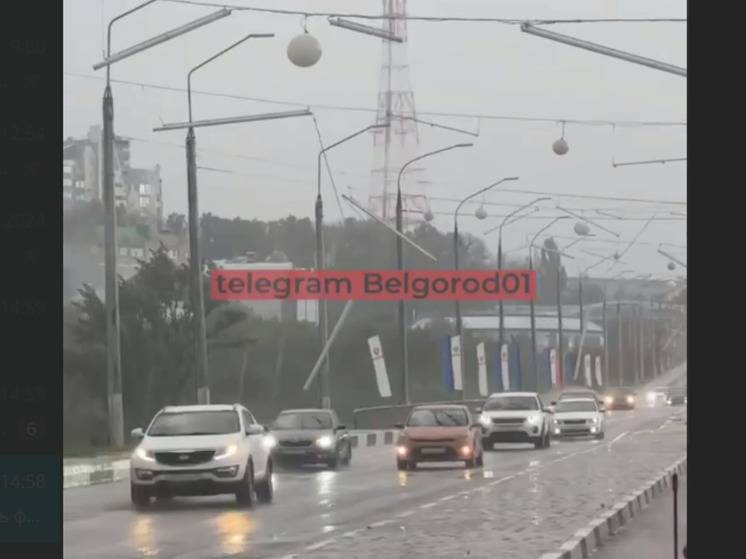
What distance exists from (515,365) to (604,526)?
14.2 m

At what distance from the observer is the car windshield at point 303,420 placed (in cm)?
3014

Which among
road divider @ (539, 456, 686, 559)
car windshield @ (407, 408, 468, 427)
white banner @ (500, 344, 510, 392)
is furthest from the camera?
car windshield @ (407, 408, 468, 427)

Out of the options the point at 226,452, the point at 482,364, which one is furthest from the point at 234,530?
the point at 482,364

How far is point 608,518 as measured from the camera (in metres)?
15.7

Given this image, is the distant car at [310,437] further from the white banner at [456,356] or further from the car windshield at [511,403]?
the car windshield at [511,403]

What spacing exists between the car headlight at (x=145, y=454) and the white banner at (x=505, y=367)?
255 inches

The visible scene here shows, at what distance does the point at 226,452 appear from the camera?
20.8 metres

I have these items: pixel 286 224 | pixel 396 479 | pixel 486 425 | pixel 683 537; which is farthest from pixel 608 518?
pixel 286 224

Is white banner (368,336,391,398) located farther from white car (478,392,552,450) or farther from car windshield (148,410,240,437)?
car windshield (148,410,240,437)

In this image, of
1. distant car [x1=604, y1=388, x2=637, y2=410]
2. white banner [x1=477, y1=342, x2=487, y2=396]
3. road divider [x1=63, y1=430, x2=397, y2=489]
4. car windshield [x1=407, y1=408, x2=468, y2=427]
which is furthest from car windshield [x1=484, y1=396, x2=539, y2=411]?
road divider [x1=63, y1=430, x2=397, y2=489]

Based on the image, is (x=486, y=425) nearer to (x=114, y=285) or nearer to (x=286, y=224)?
(x=114, y=285)

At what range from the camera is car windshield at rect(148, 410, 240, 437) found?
21359 millimetres

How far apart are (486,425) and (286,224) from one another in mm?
18389

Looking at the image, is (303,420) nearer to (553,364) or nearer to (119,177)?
(553,364)
